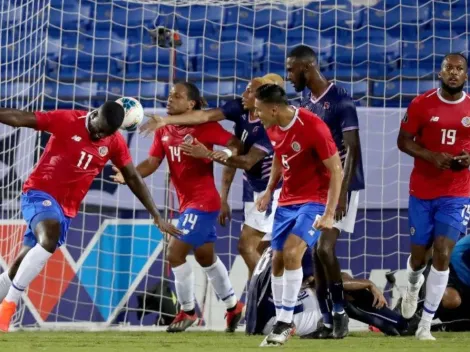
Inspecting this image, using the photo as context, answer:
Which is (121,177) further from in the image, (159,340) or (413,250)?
(413,250)

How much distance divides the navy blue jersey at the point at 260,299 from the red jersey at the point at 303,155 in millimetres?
1110

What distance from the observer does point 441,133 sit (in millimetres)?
7793

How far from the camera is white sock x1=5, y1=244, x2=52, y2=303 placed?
7.34 meters

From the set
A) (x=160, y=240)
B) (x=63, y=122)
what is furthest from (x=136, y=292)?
(x=63, y=122)

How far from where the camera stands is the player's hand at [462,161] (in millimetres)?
7562

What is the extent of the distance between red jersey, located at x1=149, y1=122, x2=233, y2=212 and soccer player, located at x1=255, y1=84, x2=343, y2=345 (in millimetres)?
1682

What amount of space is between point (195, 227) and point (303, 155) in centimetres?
208

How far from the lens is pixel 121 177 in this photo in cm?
830

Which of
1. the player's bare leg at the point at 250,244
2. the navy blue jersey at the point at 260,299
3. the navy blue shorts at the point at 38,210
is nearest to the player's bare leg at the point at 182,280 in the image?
the player's bare leg at the point at 250,244

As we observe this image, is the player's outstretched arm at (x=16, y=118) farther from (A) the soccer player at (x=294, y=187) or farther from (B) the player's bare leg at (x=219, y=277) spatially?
(B) the player's bare leg at (x=219, y=277)

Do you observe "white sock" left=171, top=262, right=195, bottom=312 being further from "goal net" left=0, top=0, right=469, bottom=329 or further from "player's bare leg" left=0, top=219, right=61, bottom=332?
"player's bare leg" left=0, top=219, right=61, bottom=332

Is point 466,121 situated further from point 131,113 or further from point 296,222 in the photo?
point 131,113

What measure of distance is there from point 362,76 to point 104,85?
292 cm

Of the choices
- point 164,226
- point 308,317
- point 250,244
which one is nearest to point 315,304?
point 308,317
